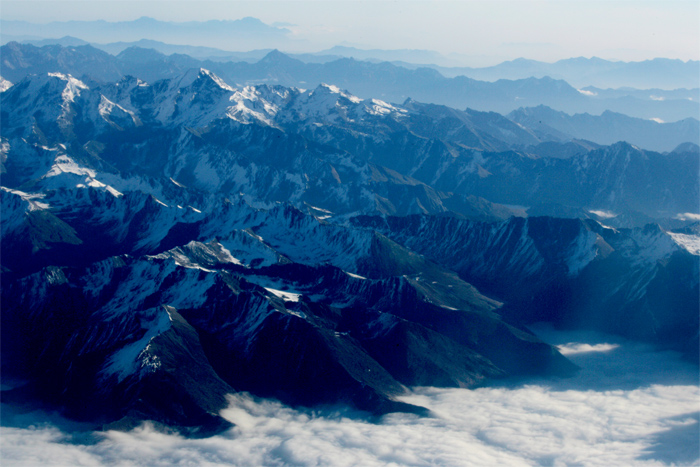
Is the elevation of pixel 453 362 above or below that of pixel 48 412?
above

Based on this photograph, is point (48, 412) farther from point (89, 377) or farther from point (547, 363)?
point (547, 363)

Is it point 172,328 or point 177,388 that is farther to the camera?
point 172,328

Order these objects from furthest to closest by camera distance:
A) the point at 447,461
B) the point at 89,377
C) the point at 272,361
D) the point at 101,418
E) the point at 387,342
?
1. the point at 387,342
2. the point at 272,361
3. the point at 89,377
4. the point at 101,418
5. the point at 447,461

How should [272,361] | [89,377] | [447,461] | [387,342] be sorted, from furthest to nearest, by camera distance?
1. [387,342]
2. [272,361]
3. [89,377]
4. [447,461]

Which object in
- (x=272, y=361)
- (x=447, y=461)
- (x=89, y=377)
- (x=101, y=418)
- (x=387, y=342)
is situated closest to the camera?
(x=447, y=461)

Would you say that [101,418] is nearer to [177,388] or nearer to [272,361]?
[177,388]

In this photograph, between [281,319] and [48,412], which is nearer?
[48,412]

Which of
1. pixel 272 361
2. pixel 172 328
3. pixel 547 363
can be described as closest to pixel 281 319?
pixel 272 361

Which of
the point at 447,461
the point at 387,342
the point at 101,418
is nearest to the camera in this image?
the point at 447,461

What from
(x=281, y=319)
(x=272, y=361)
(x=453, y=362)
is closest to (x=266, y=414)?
(x=272, y=361)
